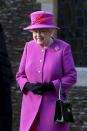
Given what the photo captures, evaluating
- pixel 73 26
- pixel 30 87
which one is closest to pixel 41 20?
pixel 30 87

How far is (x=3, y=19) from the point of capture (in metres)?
10.1

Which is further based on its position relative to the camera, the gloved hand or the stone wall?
the stone wall

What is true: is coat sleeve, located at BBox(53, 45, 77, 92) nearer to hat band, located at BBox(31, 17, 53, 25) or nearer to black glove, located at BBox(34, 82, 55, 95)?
black glove, located at BBox(34, 82, 55, 95)

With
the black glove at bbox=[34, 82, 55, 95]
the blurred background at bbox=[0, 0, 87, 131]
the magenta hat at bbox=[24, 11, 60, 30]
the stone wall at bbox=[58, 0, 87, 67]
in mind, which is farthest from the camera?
the stone wall at bbox=[58, 0, 87, 67]

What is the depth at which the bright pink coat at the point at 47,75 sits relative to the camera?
264 inches

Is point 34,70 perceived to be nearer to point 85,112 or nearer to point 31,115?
point 31,115

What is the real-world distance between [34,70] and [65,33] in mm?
3766

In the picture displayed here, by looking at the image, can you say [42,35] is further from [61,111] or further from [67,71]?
[61,111]

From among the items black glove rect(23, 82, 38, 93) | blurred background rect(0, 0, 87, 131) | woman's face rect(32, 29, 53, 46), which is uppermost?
woman's face rect(32, 29, 53, 46)

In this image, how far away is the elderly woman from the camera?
6.67 m

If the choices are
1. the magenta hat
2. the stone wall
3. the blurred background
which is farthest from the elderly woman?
the stone wall

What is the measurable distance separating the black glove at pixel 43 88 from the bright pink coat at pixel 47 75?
40 mm

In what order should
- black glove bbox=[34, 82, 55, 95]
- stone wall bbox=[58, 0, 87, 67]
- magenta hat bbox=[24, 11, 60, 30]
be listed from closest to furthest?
black glove bbox=[34, 82, 55, 95], magenta hat bbox=[24, 11, 60, 30], stone wall bbox=[58, 0, 87, 67]

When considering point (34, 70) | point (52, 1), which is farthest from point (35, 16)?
point (52, 1)
